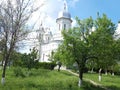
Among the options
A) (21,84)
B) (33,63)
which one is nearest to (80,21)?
(21,84)

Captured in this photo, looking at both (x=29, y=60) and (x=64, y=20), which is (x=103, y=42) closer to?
(x=29, y=60)

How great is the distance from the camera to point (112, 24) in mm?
32094

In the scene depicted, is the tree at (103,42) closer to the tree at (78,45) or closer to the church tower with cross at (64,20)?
the tree at (78,45)

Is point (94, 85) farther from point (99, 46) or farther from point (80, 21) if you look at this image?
point (80, 21)

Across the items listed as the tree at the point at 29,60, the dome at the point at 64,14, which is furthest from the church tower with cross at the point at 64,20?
the tree at the point at 29,60

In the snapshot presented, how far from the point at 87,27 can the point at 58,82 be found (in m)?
6.36

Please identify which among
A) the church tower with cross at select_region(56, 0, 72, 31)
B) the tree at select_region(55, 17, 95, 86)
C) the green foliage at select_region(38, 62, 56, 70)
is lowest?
the green foliage at select_region(38, 62, 56, 70)

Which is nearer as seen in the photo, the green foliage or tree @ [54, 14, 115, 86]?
tree @ [54, 14, 115, 86]

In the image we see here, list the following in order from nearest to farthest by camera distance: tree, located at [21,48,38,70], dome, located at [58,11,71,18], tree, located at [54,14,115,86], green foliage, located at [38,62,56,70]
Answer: tree, located at [54,14,115,86] → tree, located at [21,48,38,70] → green foliage, located at [38,62,56,70] → dome, located at [58,11,71,18]

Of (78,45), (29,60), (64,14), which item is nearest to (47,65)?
(29,60)

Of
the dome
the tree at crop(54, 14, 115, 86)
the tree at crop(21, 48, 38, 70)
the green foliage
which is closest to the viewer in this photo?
the tree at crop(54, 14, 115, 86)

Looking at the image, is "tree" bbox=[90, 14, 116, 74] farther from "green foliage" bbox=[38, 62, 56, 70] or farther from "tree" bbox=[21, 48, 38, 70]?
"green foliage" bbox=[38, 62, 56, 70]

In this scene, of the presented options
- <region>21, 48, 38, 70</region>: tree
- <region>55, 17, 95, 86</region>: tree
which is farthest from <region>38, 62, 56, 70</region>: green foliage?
<region>55, 17, 95, 86</region>: tree

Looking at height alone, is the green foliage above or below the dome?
below
